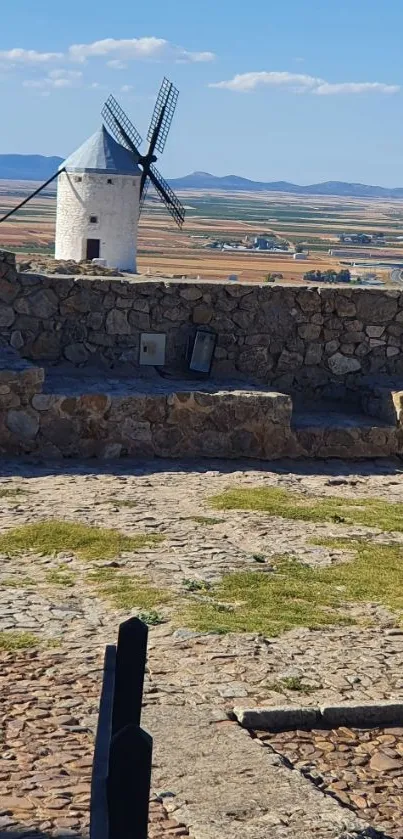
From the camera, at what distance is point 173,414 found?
11.5 metres

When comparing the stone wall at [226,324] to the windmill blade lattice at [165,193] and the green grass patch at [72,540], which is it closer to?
the green grass patch at [72,540]

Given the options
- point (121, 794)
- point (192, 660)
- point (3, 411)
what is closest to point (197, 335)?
point (3, 411)

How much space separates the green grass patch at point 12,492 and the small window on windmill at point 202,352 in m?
2.98

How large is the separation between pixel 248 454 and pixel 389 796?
655 cm

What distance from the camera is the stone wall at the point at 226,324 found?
12.3 metres

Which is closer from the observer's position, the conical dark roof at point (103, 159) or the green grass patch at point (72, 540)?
the green grass patch at point (72, 540)

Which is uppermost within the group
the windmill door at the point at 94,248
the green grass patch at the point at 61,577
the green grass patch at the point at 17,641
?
the green grass patch at the point at 17,641

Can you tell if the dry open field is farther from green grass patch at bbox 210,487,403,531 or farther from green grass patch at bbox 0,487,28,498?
green grass patch at bbox 0,487,28,498

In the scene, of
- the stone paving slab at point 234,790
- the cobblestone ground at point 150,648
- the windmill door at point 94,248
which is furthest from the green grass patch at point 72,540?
the windmill door at point 94,248

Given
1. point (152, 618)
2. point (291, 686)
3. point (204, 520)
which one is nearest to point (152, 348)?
point (204, 520)

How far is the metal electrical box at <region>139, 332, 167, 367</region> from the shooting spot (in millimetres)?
12523

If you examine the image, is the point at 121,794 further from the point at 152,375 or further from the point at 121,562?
the point at 152,375

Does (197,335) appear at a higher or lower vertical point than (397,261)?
higher

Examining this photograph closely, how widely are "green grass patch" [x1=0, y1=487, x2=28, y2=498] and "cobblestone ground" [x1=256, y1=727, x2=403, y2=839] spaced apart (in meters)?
4.36
